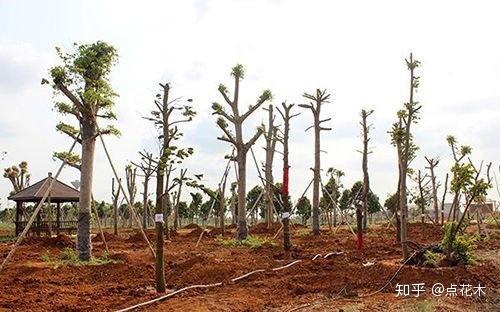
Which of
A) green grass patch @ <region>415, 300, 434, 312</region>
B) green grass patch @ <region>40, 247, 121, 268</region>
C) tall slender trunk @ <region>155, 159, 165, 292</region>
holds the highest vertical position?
tall slender trunk @ <region>155, 159, 165, 292</region>

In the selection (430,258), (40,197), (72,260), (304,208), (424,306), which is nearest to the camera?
(424,306)

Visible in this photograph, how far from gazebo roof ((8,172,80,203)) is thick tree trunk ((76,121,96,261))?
28.7ft

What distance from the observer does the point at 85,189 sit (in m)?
11.7

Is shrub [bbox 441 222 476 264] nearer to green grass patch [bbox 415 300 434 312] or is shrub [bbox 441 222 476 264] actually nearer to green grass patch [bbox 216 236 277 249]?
green grass patch [bbox 415 300 434 312]

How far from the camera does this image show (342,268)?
9.19 metres

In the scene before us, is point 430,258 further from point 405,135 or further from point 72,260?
point 72,260

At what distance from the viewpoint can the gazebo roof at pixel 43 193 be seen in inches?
789

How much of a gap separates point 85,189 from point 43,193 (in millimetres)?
9371

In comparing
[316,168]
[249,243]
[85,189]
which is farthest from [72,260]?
[316,168]

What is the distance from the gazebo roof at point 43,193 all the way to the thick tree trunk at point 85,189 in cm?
876

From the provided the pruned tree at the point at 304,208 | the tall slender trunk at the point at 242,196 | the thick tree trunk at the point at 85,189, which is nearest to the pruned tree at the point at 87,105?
the thick tree trunk at the point at 85,189

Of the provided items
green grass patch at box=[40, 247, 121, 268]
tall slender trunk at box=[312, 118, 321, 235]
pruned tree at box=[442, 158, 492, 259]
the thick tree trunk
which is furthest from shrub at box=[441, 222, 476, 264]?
tall slender trunk at box=[312, 118, 321, 235]

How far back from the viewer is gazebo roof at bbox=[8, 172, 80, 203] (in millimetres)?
20050

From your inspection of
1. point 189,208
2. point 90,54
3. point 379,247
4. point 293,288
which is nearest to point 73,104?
point 90,54
